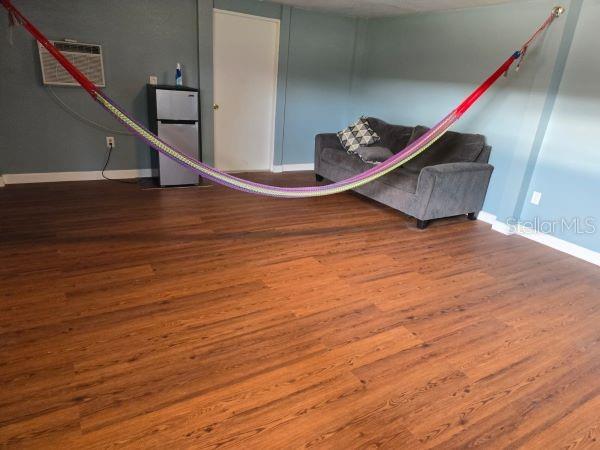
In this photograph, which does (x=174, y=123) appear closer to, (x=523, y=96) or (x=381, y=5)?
(x=381, y=5)

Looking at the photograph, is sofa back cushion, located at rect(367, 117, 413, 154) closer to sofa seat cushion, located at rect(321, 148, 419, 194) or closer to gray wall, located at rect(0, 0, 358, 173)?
sofa seat cushion, located at rect(321, 148, 419, 194)

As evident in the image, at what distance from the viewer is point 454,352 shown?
1.87 m

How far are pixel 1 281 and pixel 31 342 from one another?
0.66m

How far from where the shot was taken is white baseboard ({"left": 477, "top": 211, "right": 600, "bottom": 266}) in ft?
9.94

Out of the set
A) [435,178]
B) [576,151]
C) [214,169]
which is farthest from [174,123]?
[576,151]

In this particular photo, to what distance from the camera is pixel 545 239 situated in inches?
130

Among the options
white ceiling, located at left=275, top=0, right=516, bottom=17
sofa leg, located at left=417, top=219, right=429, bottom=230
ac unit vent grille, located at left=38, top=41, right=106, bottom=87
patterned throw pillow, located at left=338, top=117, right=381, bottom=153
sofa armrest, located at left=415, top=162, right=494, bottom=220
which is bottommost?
sofa leg, located at left=417, top=219, right=429, bottom=230

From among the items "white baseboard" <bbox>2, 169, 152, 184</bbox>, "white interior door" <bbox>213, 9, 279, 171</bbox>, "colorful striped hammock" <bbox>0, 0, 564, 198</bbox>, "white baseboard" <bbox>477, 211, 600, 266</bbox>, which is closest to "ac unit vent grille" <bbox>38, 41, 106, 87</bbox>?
"colorful striped hammock" <bbox>0, 0, 564, 198</bbox>

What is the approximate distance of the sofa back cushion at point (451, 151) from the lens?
3.68m

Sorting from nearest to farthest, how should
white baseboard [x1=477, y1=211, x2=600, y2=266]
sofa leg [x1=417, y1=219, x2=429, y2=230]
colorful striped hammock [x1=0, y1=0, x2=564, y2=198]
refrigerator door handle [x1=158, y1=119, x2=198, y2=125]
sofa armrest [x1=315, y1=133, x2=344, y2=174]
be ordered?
colorful striped hammock [x1=0, y1=0, x2=564, y2=198] → white baseboard [x1=477, y1=211, x2=600, y2=266] → sofa leg [x1=417, y1=219, x2=429, y2=230] → refrigerator door handle [x1=158, y1=119, x2=198, y2=125] → sofa armrest [x1=315, y1=133, x2=344, y2=174]

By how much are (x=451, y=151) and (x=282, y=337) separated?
2764 mm

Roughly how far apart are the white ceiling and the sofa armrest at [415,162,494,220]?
148cm

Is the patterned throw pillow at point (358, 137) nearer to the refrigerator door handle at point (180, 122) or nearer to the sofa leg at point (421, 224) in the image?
the sofa leg at point (421, 224)

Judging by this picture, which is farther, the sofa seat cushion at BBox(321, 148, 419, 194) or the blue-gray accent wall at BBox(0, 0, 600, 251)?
the sofa seat cushion at BBox(321, 148, 419, 194)
